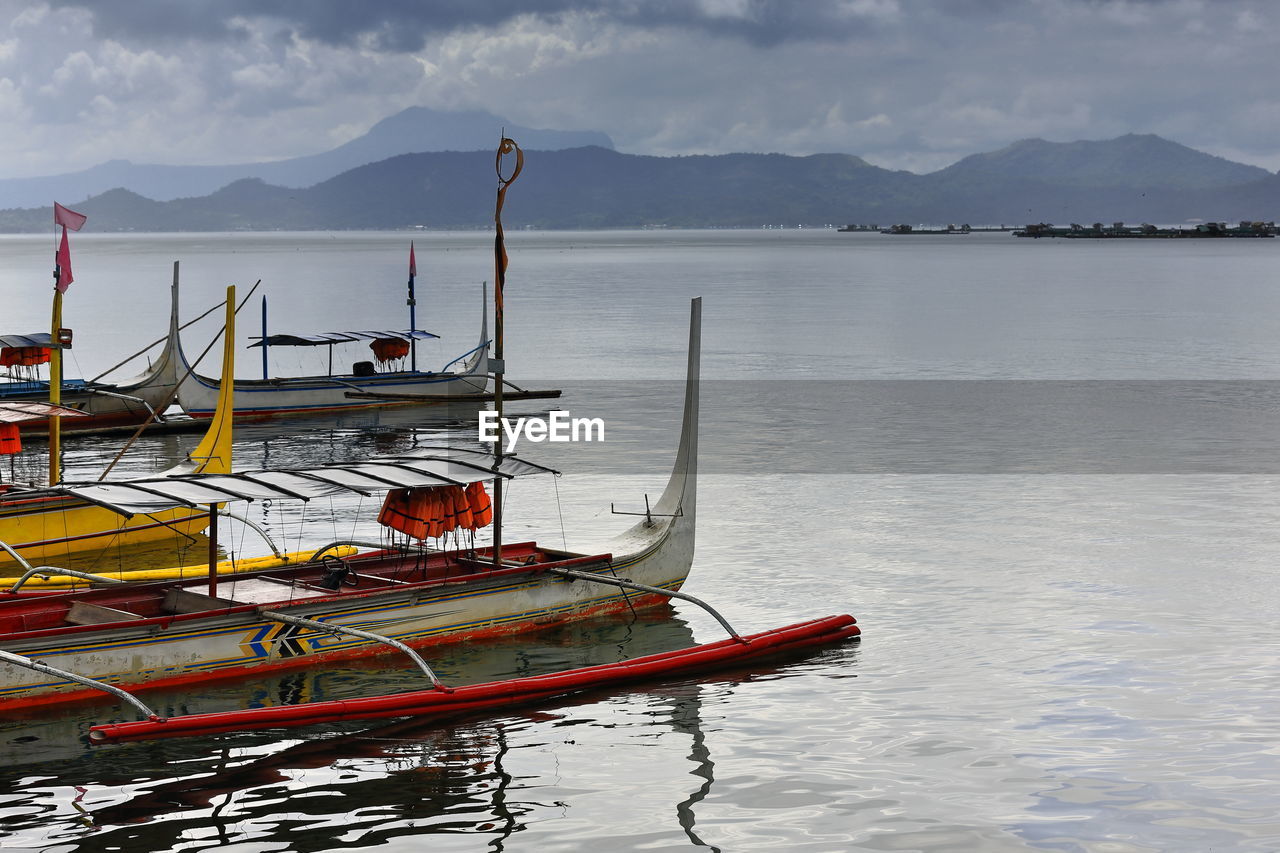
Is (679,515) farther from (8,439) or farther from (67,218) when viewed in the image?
Answer: (67,218)

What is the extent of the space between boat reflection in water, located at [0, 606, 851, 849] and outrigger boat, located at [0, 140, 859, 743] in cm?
36

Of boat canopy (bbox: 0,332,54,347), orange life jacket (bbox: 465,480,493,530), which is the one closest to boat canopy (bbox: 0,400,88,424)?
orange life jacket (bbox: 465,480,493,530)

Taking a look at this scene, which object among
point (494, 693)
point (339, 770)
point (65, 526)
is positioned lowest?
point (339, 770)

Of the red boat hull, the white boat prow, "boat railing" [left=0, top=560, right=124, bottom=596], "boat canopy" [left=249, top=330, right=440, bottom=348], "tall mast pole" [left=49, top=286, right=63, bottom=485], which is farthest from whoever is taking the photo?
"boat canopy" [left=249, top=330, right=440, bottom=348]

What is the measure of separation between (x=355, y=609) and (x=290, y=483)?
2.38m

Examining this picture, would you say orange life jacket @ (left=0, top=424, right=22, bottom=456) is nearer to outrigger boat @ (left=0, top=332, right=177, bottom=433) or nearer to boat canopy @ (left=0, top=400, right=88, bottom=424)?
boat canopy @ (left=0, top=400, right=88, bottom=424)

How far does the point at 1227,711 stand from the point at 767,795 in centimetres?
851

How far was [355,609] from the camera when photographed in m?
25.0

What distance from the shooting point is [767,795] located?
2091 centimetres

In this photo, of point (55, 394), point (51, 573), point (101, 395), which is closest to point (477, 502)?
point (51, 573)

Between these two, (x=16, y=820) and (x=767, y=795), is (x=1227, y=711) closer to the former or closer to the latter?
(x=767, y=795)

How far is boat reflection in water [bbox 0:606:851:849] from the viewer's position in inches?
766

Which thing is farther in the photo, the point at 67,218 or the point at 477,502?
the point at 67,218

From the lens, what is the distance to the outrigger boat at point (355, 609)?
22734 millimetres
